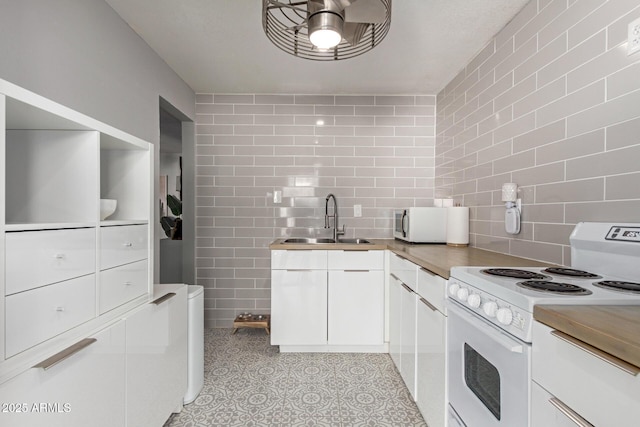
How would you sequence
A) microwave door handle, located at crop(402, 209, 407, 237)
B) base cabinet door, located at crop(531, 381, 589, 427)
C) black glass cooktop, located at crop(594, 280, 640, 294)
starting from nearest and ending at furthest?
base cabinet door, located at crop(531, 381, 589, 427) → black glass cooktop, located at crop(594, 280, 640, 294) → microwave door handle, located at crop(402, 209, 407, 237)

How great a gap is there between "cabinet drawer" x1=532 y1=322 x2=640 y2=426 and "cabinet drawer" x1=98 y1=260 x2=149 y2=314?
1.47 metres

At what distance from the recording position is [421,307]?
68.1 inches

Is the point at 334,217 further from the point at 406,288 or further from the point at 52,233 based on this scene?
the point at 52,233

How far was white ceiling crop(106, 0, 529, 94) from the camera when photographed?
180 cm

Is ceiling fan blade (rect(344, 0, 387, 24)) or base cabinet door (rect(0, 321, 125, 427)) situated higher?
ceiling fan blade (rect(344, 0, 387, 24))

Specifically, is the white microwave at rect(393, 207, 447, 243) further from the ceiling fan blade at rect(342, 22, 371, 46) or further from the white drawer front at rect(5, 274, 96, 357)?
the white drawer front at rect(5, 274, 96, 357)

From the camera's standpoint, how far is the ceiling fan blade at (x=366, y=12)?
134cm

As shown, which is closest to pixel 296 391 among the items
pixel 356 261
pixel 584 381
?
pixel 356 261

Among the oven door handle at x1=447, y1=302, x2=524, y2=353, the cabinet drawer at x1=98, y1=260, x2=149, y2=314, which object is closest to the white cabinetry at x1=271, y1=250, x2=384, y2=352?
the cabinet drawer at x1=98, y1=260, x2=149, y2=314

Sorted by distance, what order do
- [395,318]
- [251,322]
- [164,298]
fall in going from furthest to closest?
[251,322], [395,318], [164,298]

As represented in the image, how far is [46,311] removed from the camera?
0.96m

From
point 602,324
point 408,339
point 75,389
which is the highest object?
point 602,324

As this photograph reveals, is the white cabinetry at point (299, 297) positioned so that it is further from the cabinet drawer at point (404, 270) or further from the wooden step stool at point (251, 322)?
the cabinet drawer at point (404, 270)

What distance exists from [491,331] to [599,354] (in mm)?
364
